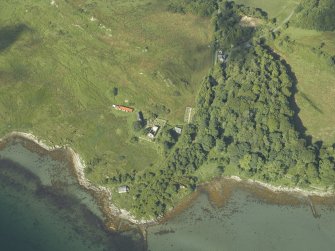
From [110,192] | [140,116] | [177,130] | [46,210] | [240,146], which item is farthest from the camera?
[140,116]

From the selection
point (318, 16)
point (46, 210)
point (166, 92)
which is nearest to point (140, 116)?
point (166, 92)

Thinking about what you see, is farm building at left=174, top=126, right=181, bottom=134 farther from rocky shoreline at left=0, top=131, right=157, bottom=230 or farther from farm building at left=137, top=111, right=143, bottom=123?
rocky shoreline at left=0, top=131, right=157, bottom=230

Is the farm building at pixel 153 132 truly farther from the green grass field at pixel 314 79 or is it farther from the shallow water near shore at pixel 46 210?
the green grass field at pixel 314 79

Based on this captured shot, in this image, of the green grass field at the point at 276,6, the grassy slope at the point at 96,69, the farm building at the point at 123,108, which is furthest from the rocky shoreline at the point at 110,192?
the green grass field at the point at 276,6

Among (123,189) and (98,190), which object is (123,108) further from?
(123,189)

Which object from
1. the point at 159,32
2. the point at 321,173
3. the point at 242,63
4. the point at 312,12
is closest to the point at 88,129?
the point at 159,32

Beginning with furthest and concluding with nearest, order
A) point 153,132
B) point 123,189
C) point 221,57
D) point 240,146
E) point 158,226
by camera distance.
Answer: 1. point 221,57
2. point 153,132
3. point 240,146
4. point 123,189
5. point 158,226
